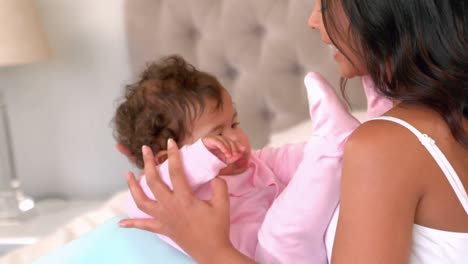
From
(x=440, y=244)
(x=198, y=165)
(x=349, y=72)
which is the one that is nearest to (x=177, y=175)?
(x=198, y=165)

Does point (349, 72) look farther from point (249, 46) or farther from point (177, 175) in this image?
point (249, 46)

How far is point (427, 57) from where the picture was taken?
31.2 inches

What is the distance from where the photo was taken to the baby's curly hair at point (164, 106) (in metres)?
1.26

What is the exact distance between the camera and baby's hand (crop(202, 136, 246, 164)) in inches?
41.7

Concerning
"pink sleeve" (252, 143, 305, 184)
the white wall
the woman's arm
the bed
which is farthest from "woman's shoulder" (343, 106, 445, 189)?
the white wall

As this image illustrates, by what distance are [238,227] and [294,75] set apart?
1.01 metres

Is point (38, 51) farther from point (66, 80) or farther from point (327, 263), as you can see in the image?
point (327, 263)

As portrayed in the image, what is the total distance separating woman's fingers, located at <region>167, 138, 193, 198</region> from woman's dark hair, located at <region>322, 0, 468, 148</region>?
1.29 ft

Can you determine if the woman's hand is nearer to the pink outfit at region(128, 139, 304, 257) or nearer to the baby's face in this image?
the pink outfit at region(128, 139, 304, 257)

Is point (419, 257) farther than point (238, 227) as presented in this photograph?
No

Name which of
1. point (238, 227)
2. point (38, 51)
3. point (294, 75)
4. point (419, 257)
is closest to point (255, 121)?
point (294, 75)

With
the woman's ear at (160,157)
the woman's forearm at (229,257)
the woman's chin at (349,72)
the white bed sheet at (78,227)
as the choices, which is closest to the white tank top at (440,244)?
the woman's chin at (349,72)

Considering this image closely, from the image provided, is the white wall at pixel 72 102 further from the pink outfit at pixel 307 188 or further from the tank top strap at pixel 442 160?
the tank top strap at pixel 442 160

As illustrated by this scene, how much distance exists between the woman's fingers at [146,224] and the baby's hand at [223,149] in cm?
16
